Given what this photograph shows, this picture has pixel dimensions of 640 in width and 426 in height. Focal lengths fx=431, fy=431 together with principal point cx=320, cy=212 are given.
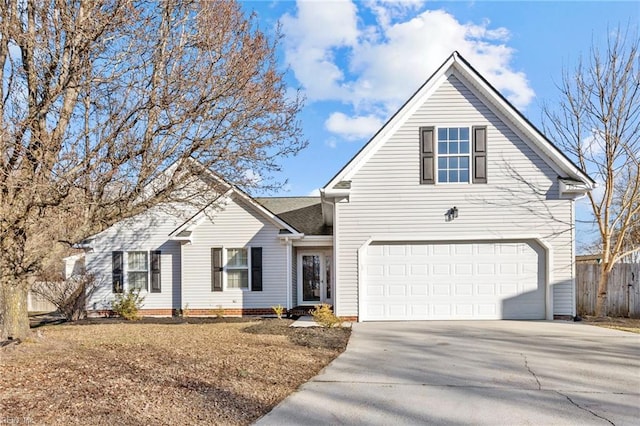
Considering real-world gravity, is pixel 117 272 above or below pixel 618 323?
above

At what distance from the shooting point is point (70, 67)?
23.6ft

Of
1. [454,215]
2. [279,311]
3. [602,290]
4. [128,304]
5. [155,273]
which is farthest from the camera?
[155,273]

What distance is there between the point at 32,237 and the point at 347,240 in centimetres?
737

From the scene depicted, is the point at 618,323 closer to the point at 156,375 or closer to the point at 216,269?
the point at 156,375

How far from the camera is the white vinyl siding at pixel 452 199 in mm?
11984

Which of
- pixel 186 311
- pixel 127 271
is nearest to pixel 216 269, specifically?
pixel 186 311

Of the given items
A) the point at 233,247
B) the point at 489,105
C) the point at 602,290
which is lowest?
the point at 602,290

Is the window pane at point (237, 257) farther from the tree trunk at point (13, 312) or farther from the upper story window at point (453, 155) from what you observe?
the tree trunk at point (13, 312)

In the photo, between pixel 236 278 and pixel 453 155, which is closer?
pixel 453 155

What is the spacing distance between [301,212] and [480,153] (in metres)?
7.39

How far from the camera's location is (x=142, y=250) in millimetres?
14945

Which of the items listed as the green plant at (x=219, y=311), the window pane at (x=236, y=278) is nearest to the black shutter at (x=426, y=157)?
the window pane at (x=236, y=278)

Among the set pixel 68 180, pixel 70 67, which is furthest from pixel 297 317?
pixel 70 67

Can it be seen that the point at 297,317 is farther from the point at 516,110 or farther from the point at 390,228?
the point at 516,110
